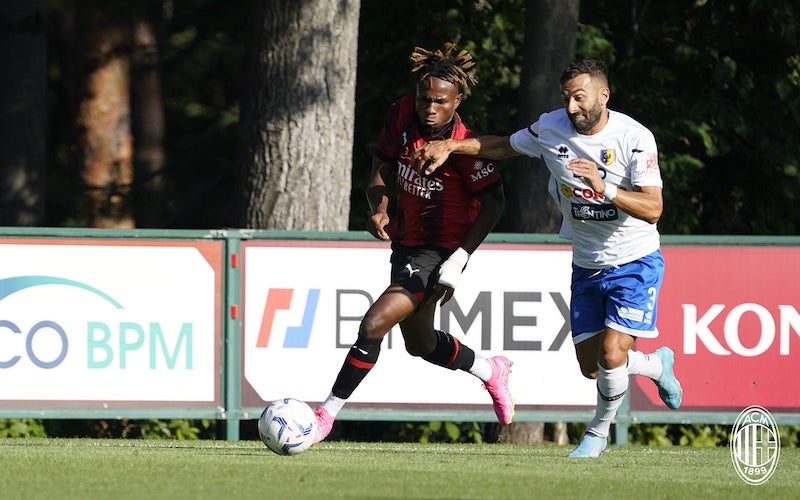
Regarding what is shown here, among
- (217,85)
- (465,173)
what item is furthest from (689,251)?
(217,85)

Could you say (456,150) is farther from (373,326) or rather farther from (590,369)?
(590,369)

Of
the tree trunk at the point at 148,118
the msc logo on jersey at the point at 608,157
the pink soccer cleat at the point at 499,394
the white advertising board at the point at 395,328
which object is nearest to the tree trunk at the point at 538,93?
the white advertising board at the point at 395,328

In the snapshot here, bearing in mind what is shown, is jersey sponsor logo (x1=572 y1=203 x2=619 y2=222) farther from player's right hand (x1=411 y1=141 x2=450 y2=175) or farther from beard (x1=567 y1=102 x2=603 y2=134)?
player's right hand (x1=411 y1=141 x2=450 y2=175)

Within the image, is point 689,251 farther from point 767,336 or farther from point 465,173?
point 465,173

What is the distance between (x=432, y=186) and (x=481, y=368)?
133 centimetres

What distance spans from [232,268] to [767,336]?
3.99 m

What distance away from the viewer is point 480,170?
28.2ft

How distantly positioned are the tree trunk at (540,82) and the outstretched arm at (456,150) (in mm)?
3966

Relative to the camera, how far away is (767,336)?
35.1 ft

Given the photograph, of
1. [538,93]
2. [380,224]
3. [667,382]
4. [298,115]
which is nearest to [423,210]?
[380,224]

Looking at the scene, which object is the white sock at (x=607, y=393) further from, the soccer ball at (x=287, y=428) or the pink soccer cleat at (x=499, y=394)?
the soccer ball at (x=287, y=428)

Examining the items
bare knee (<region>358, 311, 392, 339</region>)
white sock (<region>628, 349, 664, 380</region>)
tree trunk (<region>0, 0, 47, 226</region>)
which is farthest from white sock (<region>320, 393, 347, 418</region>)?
tree trunk (<region>0, 0, 47, 226</region>)

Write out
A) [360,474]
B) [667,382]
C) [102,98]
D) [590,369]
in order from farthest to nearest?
[102,98] < [667,382] < [590,369] < [360,474]

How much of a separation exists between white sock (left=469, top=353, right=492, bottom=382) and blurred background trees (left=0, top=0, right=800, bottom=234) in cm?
276
